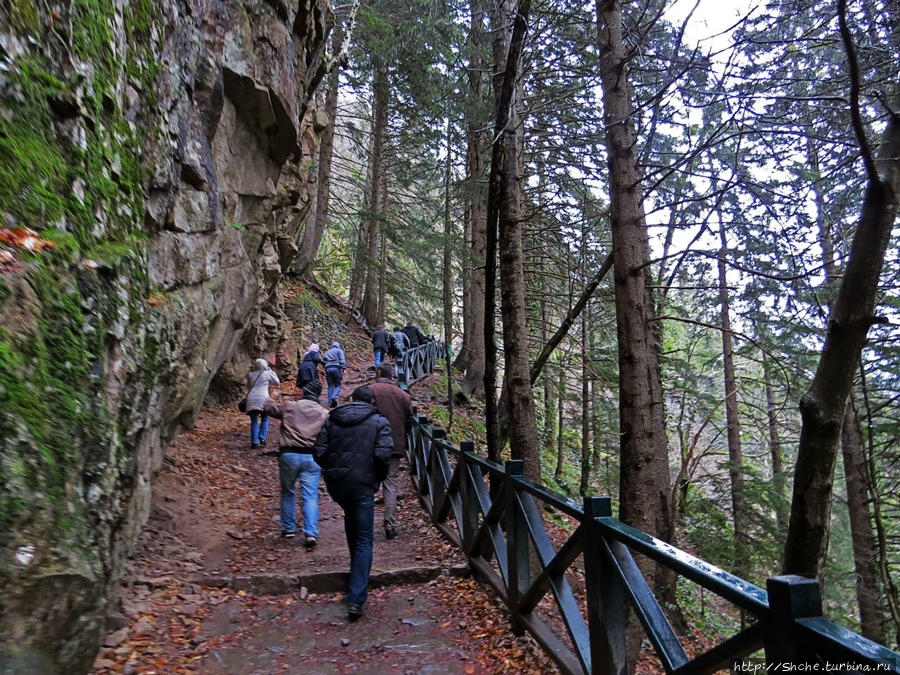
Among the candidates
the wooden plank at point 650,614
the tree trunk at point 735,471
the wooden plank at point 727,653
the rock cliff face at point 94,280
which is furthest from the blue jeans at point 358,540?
the tree trunk at point 735,471

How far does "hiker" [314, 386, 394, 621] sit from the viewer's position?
452 cm

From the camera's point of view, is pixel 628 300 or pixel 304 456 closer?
pixel 628 300

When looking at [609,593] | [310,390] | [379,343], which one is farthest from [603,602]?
[379,343]

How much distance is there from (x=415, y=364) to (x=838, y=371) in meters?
15.5

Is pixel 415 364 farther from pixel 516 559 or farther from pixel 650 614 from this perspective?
pixel 650 614

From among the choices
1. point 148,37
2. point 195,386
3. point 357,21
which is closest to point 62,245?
point 148,37

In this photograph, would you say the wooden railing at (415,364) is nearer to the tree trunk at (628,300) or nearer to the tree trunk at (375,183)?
the tree trunk at (375,183)

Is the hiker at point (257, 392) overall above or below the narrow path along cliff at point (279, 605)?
above

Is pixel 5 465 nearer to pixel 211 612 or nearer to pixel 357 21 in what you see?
pixel 211 612

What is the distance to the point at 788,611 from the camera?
171 centimetres

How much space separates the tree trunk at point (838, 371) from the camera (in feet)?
10.1

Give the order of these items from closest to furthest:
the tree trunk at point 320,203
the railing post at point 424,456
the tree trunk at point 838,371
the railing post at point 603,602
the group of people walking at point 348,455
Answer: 1. the railing post at point 603,602
2. the tree trunk at point 838,371
3. the group of people walking at point 348,455
4. the railing post at point 424,456
5. the tree trunk at point 320,203

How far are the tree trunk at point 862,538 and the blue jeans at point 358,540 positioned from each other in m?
8.18

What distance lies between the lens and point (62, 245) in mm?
2783
